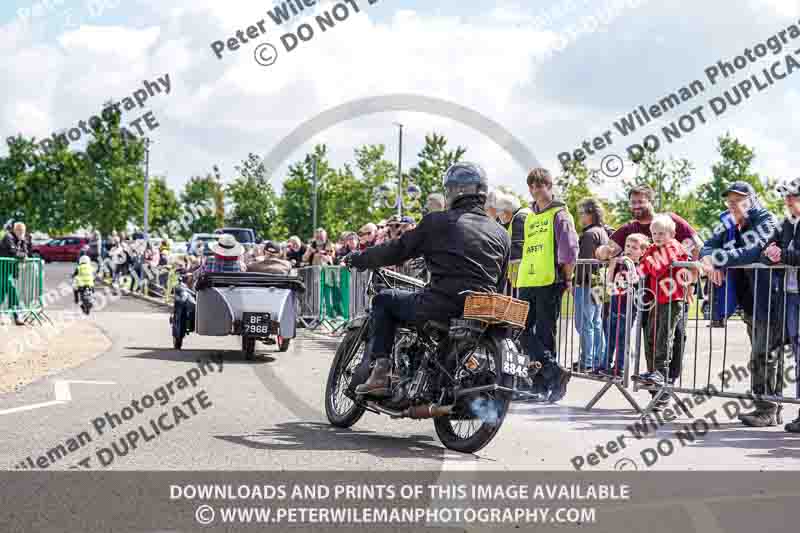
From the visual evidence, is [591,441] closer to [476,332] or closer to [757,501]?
[476,332]

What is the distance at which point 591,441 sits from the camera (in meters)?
7.48

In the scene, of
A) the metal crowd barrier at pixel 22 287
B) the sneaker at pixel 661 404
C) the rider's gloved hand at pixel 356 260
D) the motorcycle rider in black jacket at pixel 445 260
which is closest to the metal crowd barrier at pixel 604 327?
the sneaker at pixel 661 404

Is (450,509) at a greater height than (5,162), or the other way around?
(5,162)

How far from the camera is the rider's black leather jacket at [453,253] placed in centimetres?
716

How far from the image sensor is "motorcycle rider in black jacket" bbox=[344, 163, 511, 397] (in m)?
7.17

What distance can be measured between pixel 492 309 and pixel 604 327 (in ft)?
11.5

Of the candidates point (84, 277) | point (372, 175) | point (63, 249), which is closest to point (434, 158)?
point (372, 175)

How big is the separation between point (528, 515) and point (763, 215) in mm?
4846

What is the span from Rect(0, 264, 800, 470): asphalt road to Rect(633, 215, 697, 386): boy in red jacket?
0.53 m

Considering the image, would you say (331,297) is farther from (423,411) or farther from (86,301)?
(423,411)

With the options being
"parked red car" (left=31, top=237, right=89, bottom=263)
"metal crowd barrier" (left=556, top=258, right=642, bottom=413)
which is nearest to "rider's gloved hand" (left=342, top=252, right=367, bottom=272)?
A: "metal crowd barrier" (left=556, top=258, right=642, bottom=413)

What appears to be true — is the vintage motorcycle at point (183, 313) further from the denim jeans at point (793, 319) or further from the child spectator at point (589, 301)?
the denim jeans at point (793, 319)

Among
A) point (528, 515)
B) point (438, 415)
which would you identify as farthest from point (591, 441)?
point (528, 515)

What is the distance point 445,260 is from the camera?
719cm
